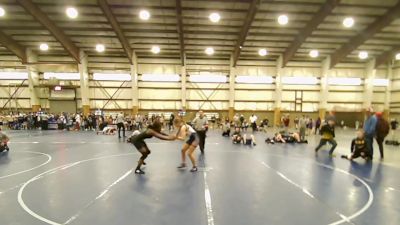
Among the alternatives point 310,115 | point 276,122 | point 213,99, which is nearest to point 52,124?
point 213,99

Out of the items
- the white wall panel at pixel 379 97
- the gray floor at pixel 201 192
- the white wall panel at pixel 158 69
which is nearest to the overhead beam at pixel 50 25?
the white wall panel at pixel 158 69

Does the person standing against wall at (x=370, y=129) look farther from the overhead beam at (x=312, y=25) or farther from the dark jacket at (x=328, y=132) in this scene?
the overhead beam at (x=312, y=25)

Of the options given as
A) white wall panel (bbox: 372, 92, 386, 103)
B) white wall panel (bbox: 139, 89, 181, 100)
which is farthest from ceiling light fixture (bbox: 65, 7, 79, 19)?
white wall panel (bbox: 372, 92, 386, 103)

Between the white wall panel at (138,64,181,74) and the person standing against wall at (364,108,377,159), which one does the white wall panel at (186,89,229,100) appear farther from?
the person standing against wall at (364,108,377,159)

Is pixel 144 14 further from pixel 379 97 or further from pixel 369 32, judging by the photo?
pixel 379 97

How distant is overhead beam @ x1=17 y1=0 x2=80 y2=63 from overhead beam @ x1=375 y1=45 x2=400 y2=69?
32.9 m

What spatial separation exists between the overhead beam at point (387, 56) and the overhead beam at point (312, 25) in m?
10.6

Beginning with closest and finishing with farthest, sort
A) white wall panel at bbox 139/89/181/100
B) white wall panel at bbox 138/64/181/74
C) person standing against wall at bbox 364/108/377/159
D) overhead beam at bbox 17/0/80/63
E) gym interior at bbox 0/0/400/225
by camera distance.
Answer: gym interior at bbox 0/0/400/225 → person standing against wall at bbox 364/108/377/159 → overhead beam at bbox 17/0/80/63 → white wall panel at bbox 138/64/181/74 → white wall panel at bbox 139/89/181/100

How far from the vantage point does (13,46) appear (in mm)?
25734

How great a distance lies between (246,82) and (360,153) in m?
21.3

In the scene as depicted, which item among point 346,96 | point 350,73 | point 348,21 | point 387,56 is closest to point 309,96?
point 346,96

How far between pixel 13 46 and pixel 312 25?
92.7 feet

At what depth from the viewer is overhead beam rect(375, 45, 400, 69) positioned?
87.6ft

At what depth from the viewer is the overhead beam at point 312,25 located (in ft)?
62.6
